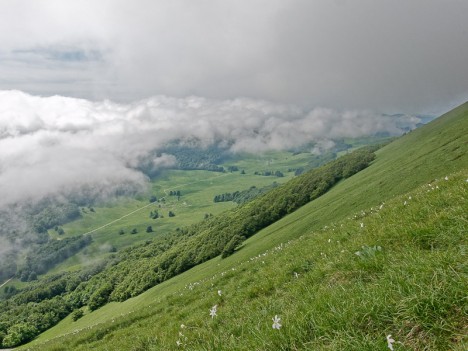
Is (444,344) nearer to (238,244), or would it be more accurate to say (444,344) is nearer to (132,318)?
(132,318)

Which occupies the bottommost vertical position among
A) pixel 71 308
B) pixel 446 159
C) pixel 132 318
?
pixel 71 308

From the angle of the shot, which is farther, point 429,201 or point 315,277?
point 429,201

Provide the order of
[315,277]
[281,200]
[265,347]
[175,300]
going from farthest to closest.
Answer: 1. [281,200]
2. [175,300]
3. [315,277]
4. [265,347]

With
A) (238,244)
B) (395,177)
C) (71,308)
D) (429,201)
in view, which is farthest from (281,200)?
(71,308)

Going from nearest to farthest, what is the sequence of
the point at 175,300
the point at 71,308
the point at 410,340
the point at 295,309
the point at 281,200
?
1. the point at 410,340
2. the point at 295,309
3. the point at 175,300
4. the point at 281,200
5. the point at 71,308

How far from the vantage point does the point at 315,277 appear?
8766mm

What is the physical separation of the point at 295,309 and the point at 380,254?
269cm

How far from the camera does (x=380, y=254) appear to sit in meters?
7.40

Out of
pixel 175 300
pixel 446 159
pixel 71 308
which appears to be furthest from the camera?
pixel 71 308

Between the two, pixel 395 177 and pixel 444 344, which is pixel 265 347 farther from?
pixel 395 177

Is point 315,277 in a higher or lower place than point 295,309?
lower

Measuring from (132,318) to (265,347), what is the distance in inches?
763

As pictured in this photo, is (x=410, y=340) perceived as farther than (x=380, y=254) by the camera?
No

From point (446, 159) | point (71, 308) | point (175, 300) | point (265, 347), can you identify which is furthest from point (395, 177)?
point (71, 308)
